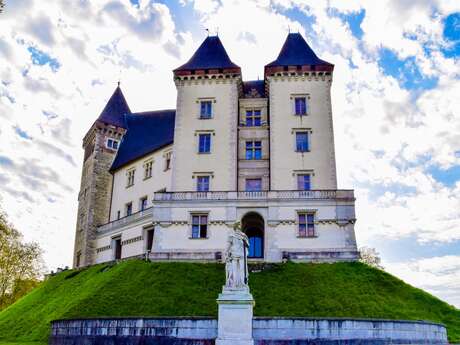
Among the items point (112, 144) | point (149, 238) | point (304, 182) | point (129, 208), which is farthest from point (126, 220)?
point (304, 182)

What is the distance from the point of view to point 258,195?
4053 cm

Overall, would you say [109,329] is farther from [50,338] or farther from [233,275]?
[233,275]

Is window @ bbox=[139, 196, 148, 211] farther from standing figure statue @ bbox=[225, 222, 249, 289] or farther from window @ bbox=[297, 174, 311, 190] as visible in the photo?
standing figure statue @ bbox=[225, 222, 249, 289]

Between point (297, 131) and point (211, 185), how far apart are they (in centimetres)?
935

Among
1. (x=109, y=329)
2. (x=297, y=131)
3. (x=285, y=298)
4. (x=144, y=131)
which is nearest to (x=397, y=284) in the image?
(x=285, y=298)

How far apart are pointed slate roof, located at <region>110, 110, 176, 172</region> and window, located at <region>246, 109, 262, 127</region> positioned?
26.3 feet

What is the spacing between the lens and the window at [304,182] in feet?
137

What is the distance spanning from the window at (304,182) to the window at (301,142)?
2.46 metres

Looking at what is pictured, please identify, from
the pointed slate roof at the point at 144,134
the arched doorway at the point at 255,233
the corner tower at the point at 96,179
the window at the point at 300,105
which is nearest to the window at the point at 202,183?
the arched doorway at the point at 255,233

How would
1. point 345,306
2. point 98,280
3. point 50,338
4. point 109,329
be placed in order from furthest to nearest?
1. point 98,280
2. point 345,306
3. point 50,338
4. point 109,329

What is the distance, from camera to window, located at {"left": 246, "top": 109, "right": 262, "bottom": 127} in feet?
150

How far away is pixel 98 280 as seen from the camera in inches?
1415

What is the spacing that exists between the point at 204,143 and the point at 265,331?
27122 millimetres

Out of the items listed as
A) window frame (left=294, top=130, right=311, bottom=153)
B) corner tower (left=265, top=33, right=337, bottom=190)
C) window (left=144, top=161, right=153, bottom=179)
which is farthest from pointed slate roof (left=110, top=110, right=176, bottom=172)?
window frame (left=294, top=130, right=311, bottom=153)
